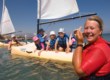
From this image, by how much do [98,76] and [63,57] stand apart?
33.1 ft

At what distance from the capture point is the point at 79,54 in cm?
274

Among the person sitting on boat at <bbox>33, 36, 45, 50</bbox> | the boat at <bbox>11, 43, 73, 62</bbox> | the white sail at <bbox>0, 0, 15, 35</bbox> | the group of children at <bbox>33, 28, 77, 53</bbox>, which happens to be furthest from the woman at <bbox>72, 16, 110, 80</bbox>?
the white sail at <bbox>0, 0, 15, 35</bbox>

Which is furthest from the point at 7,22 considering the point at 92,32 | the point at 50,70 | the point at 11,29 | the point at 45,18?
the point at 92,32

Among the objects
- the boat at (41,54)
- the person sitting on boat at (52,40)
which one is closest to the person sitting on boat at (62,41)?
the boat at (41,54)

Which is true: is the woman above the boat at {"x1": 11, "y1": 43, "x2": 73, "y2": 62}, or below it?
above

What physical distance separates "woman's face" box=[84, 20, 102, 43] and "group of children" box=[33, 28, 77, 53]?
974 cm

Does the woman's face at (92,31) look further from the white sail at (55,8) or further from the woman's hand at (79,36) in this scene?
the white sail at (55,8)

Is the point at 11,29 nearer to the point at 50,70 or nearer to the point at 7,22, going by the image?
the point at 7,22

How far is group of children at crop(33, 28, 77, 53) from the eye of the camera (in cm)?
1369

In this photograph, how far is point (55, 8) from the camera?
17500 mm

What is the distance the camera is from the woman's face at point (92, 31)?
280 cm

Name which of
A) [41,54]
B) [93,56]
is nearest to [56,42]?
[41,54]

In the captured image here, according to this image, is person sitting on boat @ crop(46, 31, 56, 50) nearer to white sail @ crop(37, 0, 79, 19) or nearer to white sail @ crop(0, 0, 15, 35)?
white sail @ crop(37, 0, 79, 19)

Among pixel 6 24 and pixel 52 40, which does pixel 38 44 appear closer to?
pixel 52 40
